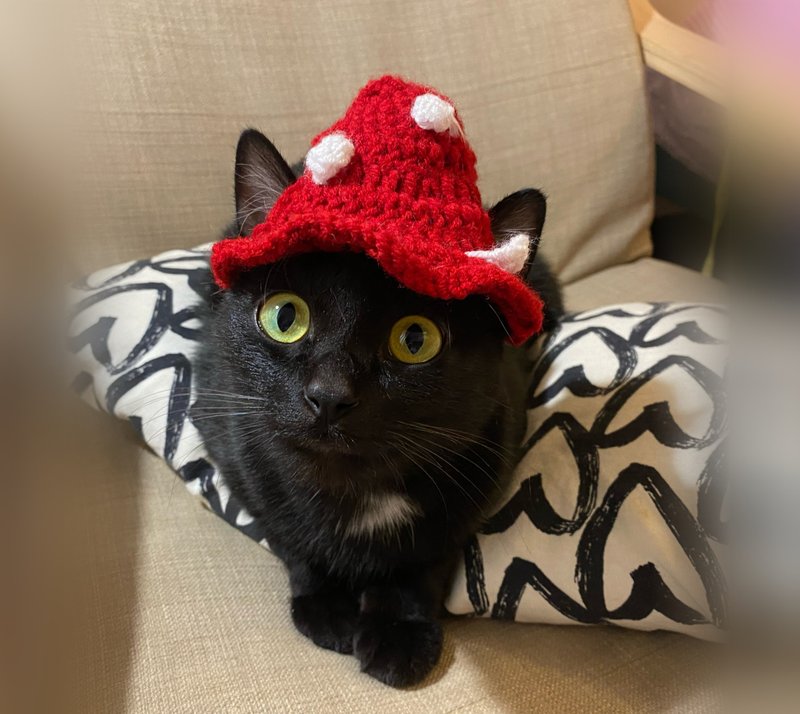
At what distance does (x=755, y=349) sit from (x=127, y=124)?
0.90m

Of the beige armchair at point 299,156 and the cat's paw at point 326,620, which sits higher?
the beige armchair at point 299,156

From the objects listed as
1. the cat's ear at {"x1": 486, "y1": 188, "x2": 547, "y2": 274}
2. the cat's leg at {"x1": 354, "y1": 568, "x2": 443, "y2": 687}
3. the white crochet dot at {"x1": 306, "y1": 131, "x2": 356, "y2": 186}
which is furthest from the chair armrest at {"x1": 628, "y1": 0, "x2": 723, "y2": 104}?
the cat's leg at {"x1": 354, "y1": 568, "x2": 443, "y2": 687}

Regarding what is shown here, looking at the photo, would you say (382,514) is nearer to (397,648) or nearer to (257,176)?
(397,648)

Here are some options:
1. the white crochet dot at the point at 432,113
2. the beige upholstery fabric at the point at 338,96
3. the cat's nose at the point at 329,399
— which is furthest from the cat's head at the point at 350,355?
the beige upholstery fabric at the point at 338,96

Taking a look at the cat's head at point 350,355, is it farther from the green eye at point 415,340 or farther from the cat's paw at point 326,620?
the cat's paw at point 326,620

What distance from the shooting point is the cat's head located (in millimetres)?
620

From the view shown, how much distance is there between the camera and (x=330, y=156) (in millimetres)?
565

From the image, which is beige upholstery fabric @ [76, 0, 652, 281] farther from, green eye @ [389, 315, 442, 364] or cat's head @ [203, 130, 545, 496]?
green eye @ [389, 315, 442, 364]

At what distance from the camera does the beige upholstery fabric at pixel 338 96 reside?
40.6 inches

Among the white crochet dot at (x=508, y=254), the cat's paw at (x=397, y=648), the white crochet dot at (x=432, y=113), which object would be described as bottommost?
the cat's paw at (x=397, y=648)

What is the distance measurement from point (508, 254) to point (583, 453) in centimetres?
32

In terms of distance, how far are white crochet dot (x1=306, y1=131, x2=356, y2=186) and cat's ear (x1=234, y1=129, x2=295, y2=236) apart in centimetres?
11

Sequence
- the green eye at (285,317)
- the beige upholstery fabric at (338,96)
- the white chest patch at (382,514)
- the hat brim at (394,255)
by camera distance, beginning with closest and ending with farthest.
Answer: the hat brim at (394,255) → the green eye at (285,317) → the white chest patch at (382,514) → the beige upholstery fabric at (338,96)

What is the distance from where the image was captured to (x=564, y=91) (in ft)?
4.24
